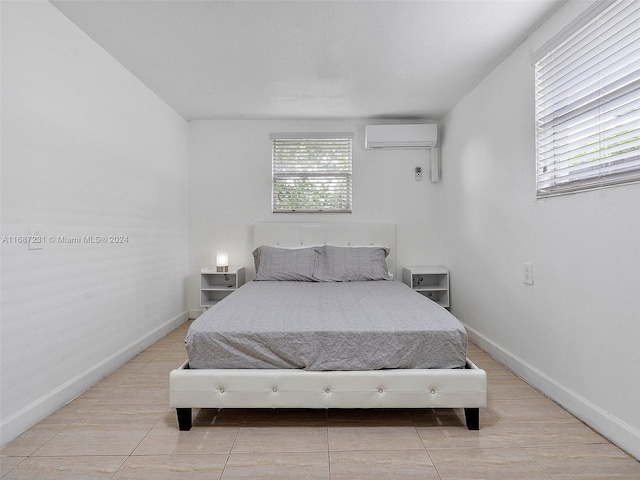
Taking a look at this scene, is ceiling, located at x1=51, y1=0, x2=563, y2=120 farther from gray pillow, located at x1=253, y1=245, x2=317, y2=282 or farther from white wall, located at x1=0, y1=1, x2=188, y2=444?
gray pillow, located at x1=253, y1=245, x2=317, y2=282

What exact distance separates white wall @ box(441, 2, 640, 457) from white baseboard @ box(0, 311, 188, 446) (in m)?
2.91

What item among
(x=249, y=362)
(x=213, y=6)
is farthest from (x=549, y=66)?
(x=249, y=362)

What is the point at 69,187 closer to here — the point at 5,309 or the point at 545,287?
the point at 5,309

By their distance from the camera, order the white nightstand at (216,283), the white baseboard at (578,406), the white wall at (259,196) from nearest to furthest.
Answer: the white baseboard at (578,406)
the white nightstand at (216,283)
the white wall at (259,196)

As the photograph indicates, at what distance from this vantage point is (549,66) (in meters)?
2.22

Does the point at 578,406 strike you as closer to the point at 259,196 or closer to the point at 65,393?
the point at 65,393

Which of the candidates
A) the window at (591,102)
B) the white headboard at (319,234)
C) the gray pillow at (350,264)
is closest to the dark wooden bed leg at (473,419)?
the window at (591,102)

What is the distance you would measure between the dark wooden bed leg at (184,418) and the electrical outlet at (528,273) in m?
2.23

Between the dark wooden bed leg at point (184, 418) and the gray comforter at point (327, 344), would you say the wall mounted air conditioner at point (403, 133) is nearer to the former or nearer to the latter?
the gray comforter at point (327, 344)

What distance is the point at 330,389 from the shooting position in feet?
6.08

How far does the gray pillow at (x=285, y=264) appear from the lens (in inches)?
139

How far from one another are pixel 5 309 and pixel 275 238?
2501 millimetres

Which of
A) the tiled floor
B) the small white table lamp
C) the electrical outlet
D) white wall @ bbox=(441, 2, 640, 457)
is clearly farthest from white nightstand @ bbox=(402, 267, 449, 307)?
the small white table lamp

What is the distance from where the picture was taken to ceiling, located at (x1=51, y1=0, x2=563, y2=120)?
210cm
